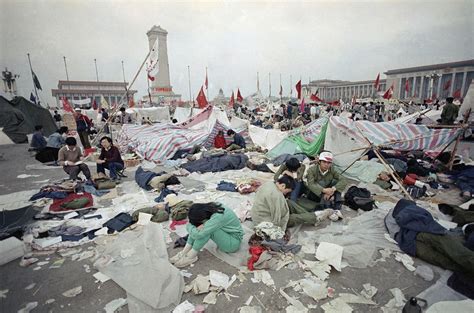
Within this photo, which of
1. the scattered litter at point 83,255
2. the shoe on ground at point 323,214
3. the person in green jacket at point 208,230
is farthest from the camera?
the shoe on ground at point 323,214

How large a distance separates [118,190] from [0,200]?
2.41 m

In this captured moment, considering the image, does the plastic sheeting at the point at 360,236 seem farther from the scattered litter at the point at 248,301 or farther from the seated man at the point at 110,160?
the seated man at the point at 110,160

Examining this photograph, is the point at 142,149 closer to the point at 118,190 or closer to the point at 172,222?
the point at 118,190

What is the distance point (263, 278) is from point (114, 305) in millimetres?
1680

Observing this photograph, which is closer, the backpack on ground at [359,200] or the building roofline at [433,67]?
the backpack on ground at [359,200]

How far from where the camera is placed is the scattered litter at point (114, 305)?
8.42 feet

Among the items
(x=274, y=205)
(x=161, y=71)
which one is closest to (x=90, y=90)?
(x=161, y=71)

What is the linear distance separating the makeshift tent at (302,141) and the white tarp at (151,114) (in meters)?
14.0

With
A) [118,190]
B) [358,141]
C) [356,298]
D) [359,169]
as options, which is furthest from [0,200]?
[358,141]

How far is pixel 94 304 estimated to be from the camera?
8.70 feet

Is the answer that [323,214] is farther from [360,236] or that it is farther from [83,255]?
[83,255]

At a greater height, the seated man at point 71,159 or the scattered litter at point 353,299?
the seated man at point 71,159

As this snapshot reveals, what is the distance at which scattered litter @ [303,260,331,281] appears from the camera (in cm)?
301

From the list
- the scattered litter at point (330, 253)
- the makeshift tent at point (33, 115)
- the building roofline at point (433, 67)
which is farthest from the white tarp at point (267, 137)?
the building roofline at point (433, 67)
